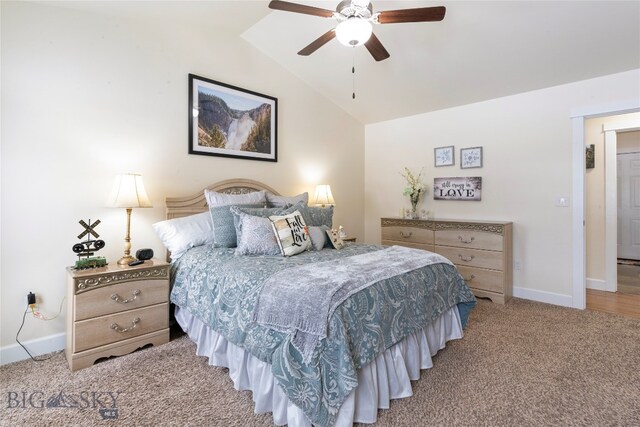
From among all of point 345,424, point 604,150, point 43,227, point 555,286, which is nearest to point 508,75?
point 604,150

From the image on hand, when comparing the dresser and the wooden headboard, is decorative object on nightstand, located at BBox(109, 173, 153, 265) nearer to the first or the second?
the wooden headboard

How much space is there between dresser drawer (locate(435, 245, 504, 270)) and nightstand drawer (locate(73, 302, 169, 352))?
303 centimetres

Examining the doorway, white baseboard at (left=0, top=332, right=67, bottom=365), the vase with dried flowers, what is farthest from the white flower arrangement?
white baseboard at (left=0, top=332, right=67, bottom=365)

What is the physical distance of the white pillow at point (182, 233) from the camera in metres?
2.63

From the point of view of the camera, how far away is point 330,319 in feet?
4.65

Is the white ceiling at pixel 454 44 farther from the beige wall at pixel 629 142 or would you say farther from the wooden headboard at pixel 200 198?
the beige wall at pixel 629 142

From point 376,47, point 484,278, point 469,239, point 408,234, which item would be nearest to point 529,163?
point 469,239

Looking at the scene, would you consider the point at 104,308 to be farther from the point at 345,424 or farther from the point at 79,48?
the point at 79,48

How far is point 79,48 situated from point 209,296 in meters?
2.21

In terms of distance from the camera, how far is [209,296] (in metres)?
2.10

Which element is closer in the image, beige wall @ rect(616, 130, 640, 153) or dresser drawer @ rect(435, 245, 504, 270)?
dresser drawer @ rect(435, 245, 504, 270)

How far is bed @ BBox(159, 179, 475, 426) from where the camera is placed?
1.40 meters

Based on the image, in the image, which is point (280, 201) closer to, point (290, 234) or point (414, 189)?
point (290, 234)

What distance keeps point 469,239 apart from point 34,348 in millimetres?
4072
